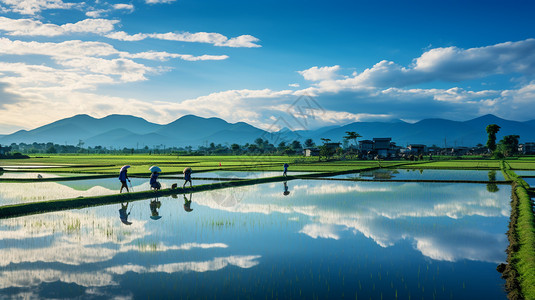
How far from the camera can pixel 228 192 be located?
651 inches

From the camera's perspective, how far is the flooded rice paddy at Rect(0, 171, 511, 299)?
5.48 metres

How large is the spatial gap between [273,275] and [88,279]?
123 inches

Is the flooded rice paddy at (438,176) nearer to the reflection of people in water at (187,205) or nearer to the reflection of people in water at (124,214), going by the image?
the reflection of people in water at (187,205)

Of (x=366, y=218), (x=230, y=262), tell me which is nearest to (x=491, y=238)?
(x=366, y=218)

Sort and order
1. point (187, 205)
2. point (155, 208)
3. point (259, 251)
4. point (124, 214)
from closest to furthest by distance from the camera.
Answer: point (259, 251), point (124, 214), point (155, 208), point (187, 205)

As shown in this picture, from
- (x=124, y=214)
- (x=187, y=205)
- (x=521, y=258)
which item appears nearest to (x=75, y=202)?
(x=124, y=214)

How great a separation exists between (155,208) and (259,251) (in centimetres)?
616

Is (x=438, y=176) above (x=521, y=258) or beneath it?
above

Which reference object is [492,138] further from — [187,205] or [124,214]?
[124,214]

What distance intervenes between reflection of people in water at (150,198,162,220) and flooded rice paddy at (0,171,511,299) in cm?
3

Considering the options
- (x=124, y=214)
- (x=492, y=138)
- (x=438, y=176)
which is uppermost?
(x=492, y=138)

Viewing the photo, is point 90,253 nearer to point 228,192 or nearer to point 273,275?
point 273,275

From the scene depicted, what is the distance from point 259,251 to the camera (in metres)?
7.32

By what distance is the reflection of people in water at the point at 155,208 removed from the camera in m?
10.8
